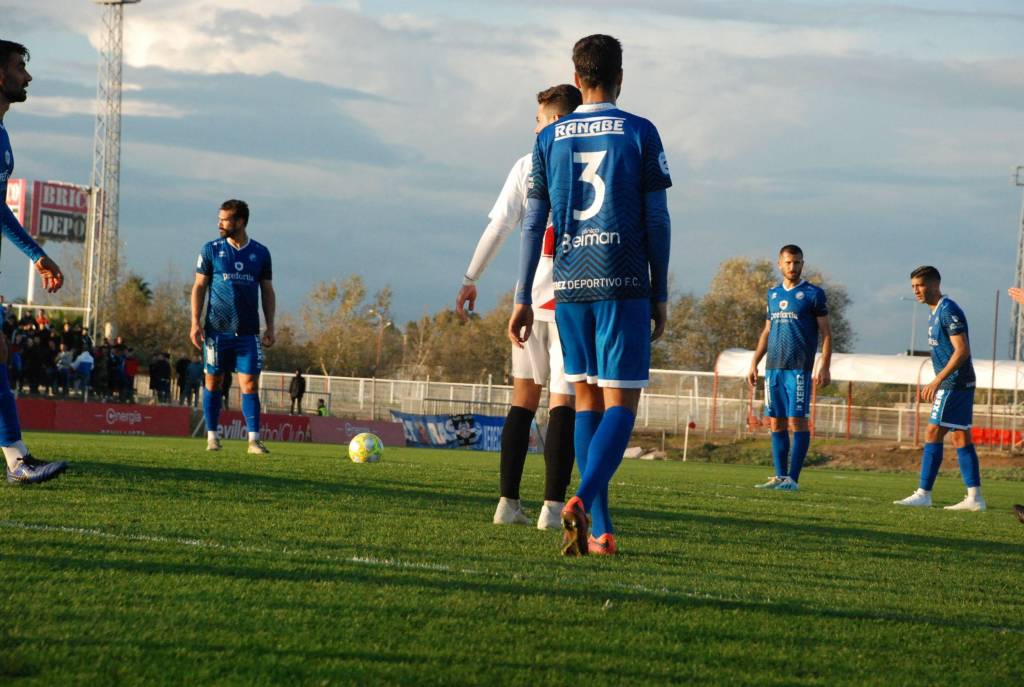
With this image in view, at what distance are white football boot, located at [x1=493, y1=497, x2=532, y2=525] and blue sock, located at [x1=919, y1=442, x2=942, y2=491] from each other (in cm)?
741

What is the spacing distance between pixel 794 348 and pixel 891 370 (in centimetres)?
3941

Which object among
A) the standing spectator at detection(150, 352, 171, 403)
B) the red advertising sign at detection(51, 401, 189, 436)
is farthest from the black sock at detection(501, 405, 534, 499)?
the standing spectator at detection(150, 352, 171, 403)

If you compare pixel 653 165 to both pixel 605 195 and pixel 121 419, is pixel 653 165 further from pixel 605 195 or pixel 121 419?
pixel 121 419

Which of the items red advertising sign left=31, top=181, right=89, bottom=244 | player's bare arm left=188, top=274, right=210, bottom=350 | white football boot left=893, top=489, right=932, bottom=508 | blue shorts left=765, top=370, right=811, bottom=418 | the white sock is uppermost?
red advertising sign left=31, top=181, right=89, bottom=244

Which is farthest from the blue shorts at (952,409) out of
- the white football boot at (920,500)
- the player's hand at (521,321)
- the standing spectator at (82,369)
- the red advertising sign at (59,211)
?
the red advertising sign at (59,211)

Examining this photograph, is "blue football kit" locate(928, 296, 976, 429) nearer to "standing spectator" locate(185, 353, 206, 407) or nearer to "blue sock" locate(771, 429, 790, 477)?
"blue sock" locate(771, 429, 790, 477)

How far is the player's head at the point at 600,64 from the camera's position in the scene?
6.34 metres

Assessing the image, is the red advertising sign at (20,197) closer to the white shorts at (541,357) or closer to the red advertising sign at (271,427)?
the red advertising sign at (271,427)

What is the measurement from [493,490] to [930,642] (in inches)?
236

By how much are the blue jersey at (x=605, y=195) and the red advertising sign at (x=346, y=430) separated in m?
25.6

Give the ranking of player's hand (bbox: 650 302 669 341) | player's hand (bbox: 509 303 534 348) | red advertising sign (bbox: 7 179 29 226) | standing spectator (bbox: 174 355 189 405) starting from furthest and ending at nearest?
red advertising sign (bbox: 7 179 29 226) < standing spectator (bbox: 174 355 189 405) < player's hand (bbox: 509 303 534 348) < player's hand (bbox: 650 302 669 341)

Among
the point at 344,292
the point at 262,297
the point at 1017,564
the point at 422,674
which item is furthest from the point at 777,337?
the point at 344,292

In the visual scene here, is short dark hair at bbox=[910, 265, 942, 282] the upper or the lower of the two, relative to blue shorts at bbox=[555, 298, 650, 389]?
upper

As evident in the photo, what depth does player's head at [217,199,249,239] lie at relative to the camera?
13.8 meters
